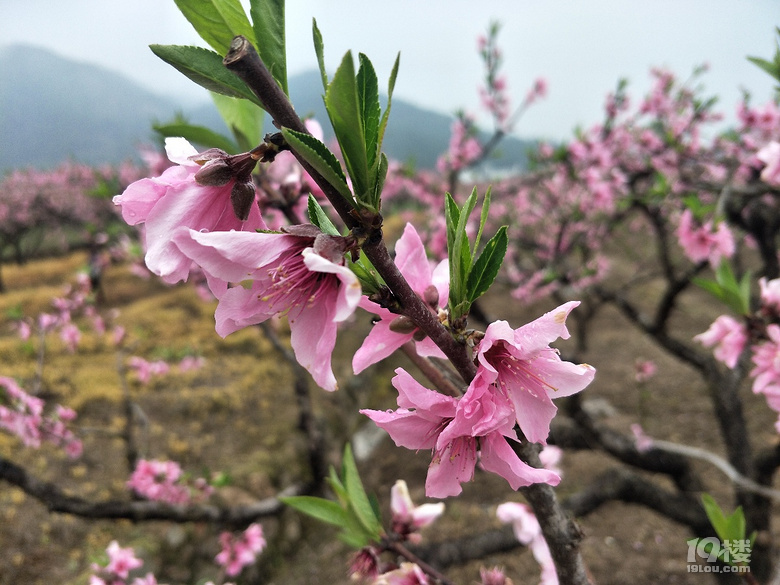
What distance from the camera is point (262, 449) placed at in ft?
13.4

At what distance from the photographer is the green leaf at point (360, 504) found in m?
0.91

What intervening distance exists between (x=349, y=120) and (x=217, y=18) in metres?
0.21

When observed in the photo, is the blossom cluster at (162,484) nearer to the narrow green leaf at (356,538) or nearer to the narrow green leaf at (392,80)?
the narrow green leaf at (356,538)

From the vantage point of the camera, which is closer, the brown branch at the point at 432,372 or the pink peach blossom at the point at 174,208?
the pink peach blossom at the point at 174,208

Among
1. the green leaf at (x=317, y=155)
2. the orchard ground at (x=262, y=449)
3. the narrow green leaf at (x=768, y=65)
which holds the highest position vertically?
the narrow green leaf at (x=768, y=65)

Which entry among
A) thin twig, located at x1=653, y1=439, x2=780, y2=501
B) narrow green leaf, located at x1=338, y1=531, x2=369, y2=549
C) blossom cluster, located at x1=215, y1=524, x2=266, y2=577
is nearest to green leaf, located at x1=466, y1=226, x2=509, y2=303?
narrow green leaf, located at x1=338, y1=531, x2=369, y2=549

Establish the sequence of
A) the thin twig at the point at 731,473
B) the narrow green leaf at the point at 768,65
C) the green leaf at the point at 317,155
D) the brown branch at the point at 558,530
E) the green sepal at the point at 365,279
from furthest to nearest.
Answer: the thin twig at the point at 731,473
the narrow green leaf at the point at 768,65
the brown branch at the point at 558,530
the green sepal at the point at 365,279
the green leaf at the point at 317,155

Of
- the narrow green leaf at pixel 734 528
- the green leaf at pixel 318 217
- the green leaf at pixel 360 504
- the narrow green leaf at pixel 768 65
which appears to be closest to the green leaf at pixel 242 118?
the green leaf at pixel 318 217

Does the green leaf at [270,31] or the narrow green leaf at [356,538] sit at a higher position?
the green leaf at [270,31]

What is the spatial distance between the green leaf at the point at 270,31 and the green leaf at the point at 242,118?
43 centimetres

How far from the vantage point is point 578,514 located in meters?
2.06

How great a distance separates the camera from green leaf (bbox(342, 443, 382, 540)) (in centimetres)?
91

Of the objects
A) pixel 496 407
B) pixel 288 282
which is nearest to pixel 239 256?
pixel 288 282

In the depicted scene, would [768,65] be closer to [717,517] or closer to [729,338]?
[729,338]
